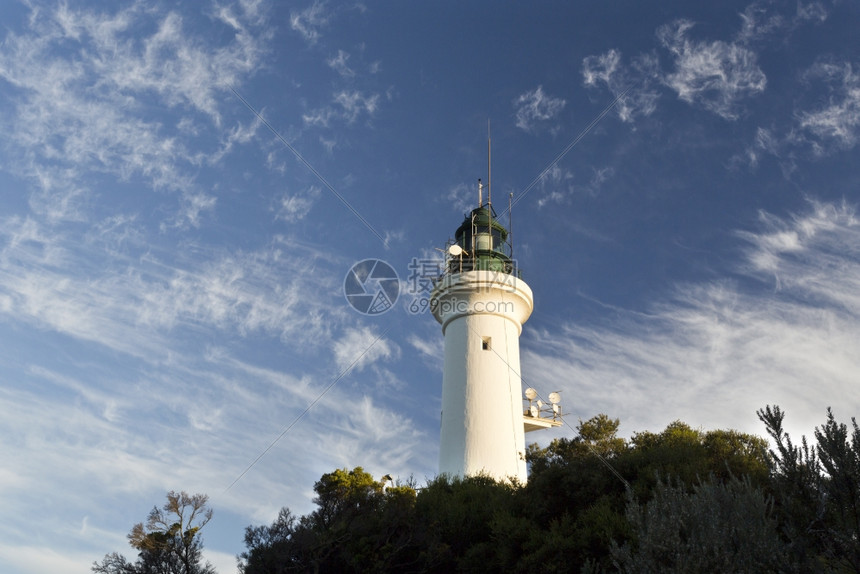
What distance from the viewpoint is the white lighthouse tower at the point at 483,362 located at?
72.1 feet

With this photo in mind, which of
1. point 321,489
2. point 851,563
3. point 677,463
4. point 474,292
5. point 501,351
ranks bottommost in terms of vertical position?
point 851,563

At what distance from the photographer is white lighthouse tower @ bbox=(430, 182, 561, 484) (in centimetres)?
2197

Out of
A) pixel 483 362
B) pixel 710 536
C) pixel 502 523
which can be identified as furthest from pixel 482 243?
pixel 710 536

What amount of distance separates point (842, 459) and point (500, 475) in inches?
550

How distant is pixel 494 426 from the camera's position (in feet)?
72.9

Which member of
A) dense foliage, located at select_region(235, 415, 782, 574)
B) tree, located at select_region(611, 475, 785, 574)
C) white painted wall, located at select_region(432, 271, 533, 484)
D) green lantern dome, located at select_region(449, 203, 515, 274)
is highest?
green lantern dome, located at select_region(449, 203, 515, 274)

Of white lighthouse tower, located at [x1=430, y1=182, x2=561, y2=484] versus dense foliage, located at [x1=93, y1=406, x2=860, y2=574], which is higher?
white lighthouse tower, located at [x1=430, y1=182, x2=561, y2=484]

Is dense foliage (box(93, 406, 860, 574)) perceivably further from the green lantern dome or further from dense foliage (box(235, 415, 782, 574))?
the green lantern dome

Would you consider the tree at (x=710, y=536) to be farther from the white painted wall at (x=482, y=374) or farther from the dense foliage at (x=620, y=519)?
the white painted wall at (x=482, y=374)

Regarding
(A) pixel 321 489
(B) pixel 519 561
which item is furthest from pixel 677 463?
(A) pixel 321 489

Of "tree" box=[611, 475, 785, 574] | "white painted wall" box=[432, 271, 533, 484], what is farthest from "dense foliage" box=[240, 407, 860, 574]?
"white painted wall" box=[432, 271, 533, 484]

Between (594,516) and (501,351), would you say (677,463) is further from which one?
(501,351)

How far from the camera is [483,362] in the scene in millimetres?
23172

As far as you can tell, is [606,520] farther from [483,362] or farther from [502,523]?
[483,362]
